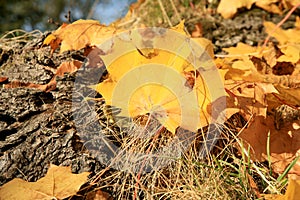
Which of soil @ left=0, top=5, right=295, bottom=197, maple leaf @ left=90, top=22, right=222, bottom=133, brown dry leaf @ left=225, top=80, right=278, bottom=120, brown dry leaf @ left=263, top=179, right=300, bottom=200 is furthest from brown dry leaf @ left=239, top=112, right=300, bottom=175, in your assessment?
soil @ left=0, top=5, right=295, bottom=197

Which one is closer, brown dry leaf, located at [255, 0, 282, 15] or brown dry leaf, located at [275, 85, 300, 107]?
brown dry leaf, located at [275, 85, 300, 107]

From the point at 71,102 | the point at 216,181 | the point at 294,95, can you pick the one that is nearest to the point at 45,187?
the point at 71,102

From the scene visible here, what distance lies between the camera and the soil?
105 centimetres

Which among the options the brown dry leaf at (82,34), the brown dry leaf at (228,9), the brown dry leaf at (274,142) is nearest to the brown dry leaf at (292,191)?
the brown dry leaf at (274,142)

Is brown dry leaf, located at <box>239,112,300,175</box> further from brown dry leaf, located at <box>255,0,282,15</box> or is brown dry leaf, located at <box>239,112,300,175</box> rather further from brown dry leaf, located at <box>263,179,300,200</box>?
brown dry leaf, located at <box>255,0,282,15</box>

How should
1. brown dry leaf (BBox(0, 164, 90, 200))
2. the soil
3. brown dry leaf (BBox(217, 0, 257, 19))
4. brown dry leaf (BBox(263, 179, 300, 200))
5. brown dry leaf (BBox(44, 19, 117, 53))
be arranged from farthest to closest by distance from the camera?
brown dry leaf (BBox(217, 0, 257, 19)), brown dry leaf (BBox(44, 19, 117, 53)), the soil, brown dry leaf (BBox(0, 164, 90, 200)), brown dry leaf (BBox(263, 179, 300, 200))

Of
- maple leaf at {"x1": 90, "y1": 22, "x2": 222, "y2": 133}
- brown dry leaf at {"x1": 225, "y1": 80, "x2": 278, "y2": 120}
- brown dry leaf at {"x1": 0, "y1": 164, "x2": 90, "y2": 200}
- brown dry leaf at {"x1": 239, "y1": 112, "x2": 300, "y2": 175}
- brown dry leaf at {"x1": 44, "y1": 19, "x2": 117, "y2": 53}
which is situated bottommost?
brown dry leaf at {"x1": 239, "y1": 112, "x2": 300, "y2": 175}

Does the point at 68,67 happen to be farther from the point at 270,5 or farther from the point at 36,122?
the point at 270,5

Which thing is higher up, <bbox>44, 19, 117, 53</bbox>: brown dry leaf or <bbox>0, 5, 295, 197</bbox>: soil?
<bbox>44, 19, 117, 53</bbox>: brown dry leaf

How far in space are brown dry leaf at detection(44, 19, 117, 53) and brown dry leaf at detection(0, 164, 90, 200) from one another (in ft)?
1.39

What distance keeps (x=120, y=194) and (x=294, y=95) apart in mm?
519

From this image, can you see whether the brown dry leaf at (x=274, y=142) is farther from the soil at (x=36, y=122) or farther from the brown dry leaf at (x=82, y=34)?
the brown dry leaf at (x=82, y=34)

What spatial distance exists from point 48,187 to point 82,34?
1.70 ft

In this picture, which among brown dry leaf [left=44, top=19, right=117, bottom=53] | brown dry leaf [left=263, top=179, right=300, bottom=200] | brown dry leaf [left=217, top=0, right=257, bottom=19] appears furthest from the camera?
brown dry leaf [left=217, top=0, right=257, bottom=19]
